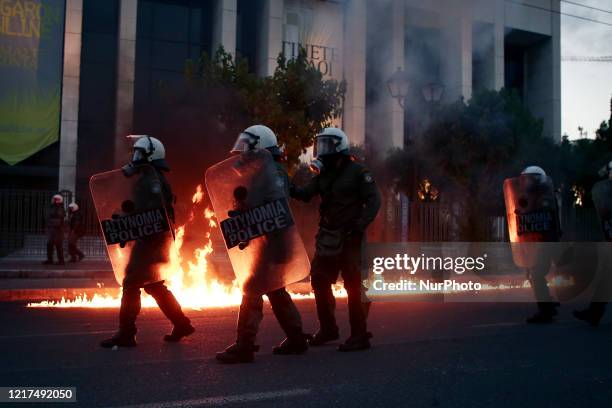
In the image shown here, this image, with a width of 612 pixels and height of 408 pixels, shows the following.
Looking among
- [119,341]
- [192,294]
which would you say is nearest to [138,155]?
[119,341]

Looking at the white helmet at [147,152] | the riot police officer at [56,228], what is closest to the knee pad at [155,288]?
the white helmet at [147,152]

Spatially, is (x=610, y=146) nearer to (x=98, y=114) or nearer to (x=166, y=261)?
(x=98, y=114)

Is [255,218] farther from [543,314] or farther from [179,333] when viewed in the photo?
[543,314]

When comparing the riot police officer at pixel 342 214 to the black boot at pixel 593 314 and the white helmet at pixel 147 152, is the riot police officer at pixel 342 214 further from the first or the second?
the black boot at pixel 593 314

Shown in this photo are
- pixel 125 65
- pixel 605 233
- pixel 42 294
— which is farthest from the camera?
pixel 125 65

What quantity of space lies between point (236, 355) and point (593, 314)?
12.9 ft

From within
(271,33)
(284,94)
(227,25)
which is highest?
(227,25)

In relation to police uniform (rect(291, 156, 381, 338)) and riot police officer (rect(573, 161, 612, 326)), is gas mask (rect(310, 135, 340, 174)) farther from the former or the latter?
riot police officer (rect(573, 161, 612, 326))

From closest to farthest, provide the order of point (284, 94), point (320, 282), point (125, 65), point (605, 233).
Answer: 1. point (320, 282)
2. point (605, 233)
3. point (284, 94)
4. point (125, 65)

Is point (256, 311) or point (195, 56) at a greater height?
point (195, 56)

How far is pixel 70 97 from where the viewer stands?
22.8 m

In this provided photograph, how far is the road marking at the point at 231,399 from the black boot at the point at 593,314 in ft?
13.1

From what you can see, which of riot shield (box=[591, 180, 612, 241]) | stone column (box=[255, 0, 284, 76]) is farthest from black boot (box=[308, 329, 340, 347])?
stone column (box=[255, 0, 284, 76])

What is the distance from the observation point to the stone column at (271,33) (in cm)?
2459
